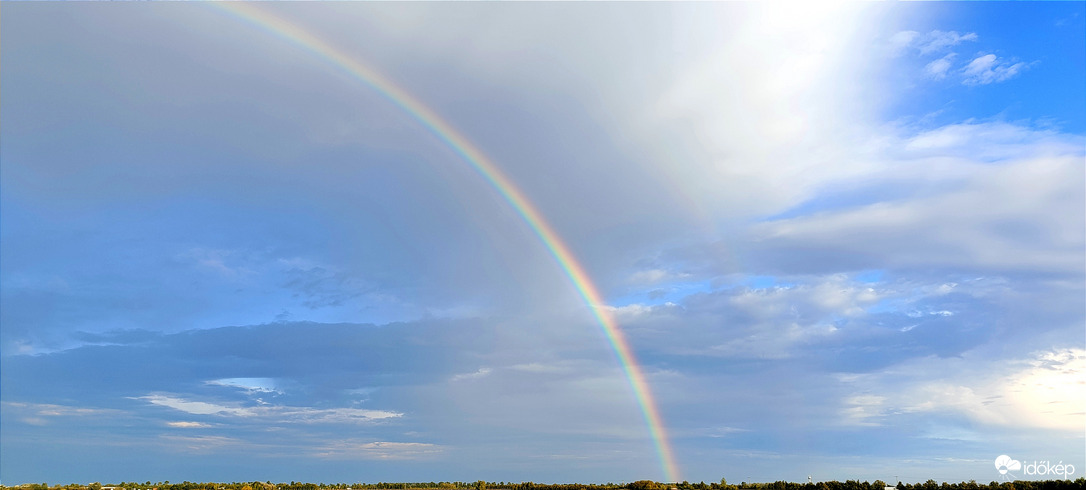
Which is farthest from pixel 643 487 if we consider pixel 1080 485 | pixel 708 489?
pixel 1080 485

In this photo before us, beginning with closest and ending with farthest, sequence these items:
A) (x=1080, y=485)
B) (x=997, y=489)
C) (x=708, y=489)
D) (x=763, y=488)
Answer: (x=1080, y=485) → (x=997, y=489) → (x=708, y=489) → (x=763, y=488)

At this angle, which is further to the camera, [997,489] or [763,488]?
[763,488]

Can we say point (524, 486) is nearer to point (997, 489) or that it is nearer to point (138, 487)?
point (138, 487)

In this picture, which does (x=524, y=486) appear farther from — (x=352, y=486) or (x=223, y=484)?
(x=223, y=484)

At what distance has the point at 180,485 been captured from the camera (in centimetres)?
14012

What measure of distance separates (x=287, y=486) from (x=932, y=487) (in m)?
125

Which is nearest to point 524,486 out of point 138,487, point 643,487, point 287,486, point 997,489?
point 643,487

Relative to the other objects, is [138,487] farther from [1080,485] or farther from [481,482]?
[1080,485]

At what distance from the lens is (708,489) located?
146625 millimetres

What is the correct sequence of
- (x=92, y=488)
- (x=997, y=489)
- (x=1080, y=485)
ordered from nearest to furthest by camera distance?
(x=1080, y=485) → (x=92, y=488) → (x=997, y=489)

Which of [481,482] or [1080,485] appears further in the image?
[481,482]

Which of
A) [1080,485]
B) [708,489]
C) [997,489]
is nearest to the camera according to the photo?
[1080,485]

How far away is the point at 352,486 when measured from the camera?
171500mm

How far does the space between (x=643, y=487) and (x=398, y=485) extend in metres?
78.9
